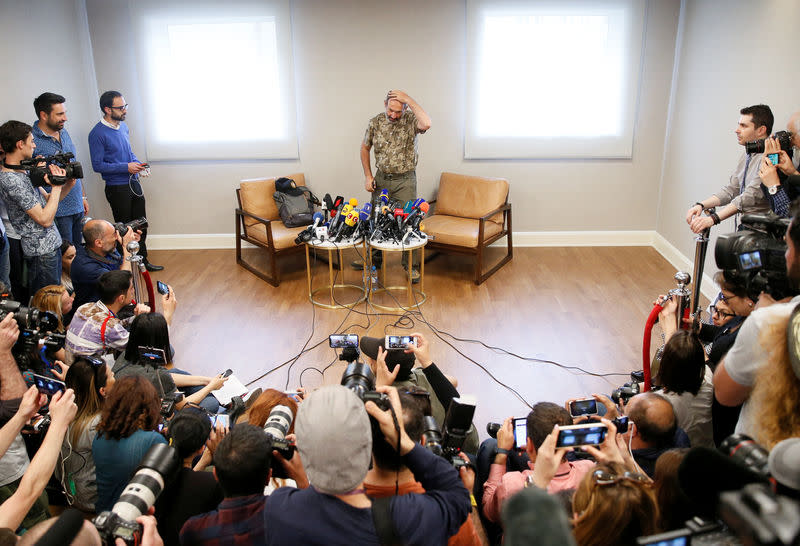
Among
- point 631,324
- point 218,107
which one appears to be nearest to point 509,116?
point 631,324

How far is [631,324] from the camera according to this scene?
4.50 meters

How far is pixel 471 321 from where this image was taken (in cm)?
460

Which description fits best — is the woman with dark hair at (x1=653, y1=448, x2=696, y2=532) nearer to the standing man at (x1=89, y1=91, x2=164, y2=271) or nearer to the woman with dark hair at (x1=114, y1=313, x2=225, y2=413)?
the woman with dark hair at (x1=114, y1=313, x2=225, y2=413)

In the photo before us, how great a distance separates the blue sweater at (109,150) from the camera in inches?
203

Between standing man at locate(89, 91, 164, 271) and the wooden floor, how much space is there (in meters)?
0.72

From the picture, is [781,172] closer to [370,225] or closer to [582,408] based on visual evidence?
[582,408]

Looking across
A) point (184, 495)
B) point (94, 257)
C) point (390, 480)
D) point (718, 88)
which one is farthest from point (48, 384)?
point (718, 88)

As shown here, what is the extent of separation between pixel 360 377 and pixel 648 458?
1.02 metres

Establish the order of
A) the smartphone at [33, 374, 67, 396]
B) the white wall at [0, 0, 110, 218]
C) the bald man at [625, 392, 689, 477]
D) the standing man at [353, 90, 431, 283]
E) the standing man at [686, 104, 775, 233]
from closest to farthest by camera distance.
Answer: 1. the bald man at [625, 392, 689, 477]
2. the smartphone at [33, 374, 67, 396]
3. the standing man at [686, 104, 775, 233]
4. the white wall at [0, 0, 110, 218]
5. the standing man at [353, 90, 431, 283]

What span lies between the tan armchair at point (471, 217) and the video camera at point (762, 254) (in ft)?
9.61

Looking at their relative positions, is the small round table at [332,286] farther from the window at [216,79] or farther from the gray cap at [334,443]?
the gray cap at [334,443]

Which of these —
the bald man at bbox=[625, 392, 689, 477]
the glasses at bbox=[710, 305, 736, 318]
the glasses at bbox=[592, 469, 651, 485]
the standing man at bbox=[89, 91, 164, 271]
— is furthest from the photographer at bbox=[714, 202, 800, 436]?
the standing man at bbox=[89, 91, 164, 271]

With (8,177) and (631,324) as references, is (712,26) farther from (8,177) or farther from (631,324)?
(8,177)

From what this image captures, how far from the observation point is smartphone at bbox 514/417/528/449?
2.08 m
